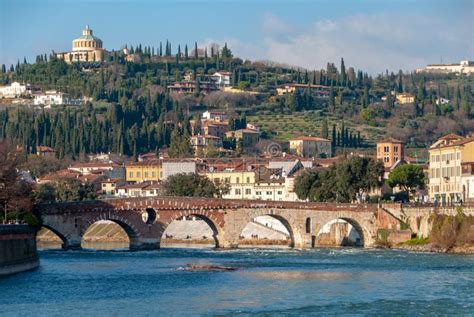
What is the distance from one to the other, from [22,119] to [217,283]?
114135 millimetres

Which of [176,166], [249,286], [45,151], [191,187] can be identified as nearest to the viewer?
[249,286]

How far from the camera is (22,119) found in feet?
580

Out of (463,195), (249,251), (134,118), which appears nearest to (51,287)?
(249,251)

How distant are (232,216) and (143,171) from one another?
6391 centimetres

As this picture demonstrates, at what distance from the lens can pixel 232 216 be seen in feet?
329

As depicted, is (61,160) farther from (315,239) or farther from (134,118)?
(315,239)

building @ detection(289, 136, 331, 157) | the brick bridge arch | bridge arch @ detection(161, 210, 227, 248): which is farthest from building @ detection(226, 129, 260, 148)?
bridge arch @ detection(161, 210, 227, 248)

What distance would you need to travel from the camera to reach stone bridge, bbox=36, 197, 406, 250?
98.2 m

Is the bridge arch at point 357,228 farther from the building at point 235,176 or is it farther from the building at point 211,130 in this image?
the building at point 211,130

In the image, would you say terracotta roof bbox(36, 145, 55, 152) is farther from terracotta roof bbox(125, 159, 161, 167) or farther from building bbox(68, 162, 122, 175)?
terracotta roof bbox(125, 159, 161, 167)

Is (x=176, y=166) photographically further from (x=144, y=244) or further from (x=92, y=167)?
(x=144, y=244)

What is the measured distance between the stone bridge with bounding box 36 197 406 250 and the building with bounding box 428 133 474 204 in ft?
20.7

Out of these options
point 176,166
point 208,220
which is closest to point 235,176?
point 176,166

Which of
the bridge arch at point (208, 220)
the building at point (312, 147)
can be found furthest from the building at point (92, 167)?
the bridge arch at point (208, 220)
